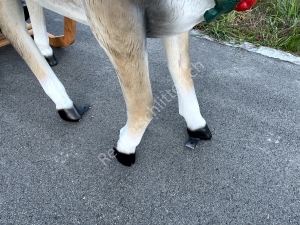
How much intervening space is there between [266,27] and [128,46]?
5.31ft

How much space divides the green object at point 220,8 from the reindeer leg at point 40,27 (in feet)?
3.38

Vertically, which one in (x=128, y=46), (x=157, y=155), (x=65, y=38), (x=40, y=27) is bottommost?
(x=157, y=155)

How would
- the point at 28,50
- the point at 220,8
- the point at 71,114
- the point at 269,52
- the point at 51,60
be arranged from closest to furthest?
the point at 220,8, the point at 28,50, the point at 71,114, the point at 51,60, the point at 269,52

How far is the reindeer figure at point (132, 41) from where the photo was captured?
0.74 m

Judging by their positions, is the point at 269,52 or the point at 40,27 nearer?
the point at 40,27

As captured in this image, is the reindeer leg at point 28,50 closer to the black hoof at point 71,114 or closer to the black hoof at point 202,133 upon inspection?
the black hoof at point 71,114

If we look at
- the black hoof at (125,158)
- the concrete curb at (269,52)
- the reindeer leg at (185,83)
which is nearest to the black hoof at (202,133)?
the reindeer leg at (185,83)

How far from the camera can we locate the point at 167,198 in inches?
43.9

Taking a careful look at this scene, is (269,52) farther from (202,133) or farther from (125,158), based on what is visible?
(125,158)

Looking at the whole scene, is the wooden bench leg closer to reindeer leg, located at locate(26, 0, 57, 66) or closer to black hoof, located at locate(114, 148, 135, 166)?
reindeer leg, located at locate(26, 0, 57, 66)

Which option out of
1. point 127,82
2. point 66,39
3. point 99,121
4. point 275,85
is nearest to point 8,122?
point 99,121

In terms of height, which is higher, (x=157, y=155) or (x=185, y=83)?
(x=185, y=83)

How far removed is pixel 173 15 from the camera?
758 millimetres

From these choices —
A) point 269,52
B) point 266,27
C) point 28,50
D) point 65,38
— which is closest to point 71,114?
point 28,50
